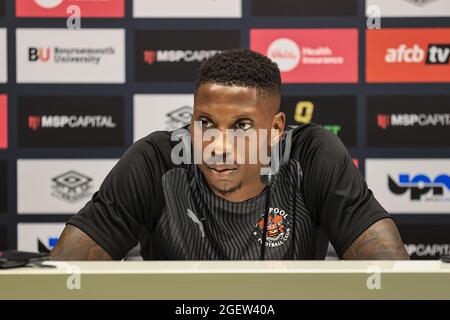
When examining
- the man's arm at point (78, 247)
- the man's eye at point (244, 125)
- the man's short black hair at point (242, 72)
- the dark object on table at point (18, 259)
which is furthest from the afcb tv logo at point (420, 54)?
the dark object on table at point (18, 259)

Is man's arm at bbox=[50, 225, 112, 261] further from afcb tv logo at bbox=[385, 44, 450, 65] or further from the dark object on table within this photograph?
afcb tv logo at bbox=[385, 44, 450, 65]

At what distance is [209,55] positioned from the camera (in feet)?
8.55

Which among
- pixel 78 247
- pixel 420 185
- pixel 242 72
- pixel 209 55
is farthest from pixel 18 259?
pixel 420 185

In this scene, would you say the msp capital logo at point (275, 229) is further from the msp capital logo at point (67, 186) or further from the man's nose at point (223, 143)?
the msp capital logo at point (67, 186)

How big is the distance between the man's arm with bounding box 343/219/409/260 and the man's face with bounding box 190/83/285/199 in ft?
0.91

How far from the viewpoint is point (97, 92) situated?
2627mm

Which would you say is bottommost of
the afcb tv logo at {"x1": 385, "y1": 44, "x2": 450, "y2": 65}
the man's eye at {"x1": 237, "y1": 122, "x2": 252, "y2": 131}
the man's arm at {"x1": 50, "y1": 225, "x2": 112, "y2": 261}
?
the man's arm at {"x1": 50, "y1": 225, "x2": 112, "y2": 261}

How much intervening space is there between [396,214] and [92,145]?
141 cm

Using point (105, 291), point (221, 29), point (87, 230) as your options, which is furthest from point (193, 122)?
point (221, 29)

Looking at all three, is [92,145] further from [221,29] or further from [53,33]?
[221,29]

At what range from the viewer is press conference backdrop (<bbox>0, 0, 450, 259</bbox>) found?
261 cm

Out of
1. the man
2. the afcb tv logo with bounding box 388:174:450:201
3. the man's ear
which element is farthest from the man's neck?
the afcb tv logo with bounding box 388:174:450:201
